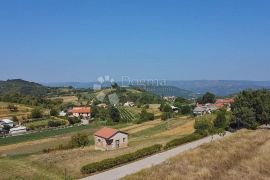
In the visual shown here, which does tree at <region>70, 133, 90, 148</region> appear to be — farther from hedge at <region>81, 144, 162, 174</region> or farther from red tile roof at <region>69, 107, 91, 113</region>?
red tile roof at <region>69, 107, 91, 113</region>

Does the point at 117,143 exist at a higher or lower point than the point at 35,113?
higher

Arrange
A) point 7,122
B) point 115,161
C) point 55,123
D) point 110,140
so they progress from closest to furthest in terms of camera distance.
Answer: point 115,161 < point 110,140 < point 7,122 < point 55,123

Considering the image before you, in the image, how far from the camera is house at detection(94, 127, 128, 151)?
205 ft

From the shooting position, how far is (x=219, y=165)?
32438 mm

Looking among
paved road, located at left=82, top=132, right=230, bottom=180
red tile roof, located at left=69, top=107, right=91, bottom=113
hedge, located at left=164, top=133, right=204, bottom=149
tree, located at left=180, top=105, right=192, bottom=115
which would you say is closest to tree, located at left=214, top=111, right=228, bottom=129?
hedge, located at left=164, top=133, right=204, bottom=149

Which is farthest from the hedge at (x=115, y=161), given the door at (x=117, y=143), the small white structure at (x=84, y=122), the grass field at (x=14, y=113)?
the grass field at (x=14, y=113)

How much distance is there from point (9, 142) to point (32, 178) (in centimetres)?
6625

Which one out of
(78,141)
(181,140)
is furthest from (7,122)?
(181,140)

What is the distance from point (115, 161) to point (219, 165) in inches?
390

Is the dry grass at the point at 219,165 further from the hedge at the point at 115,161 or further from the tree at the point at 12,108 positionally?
the tree at the point at 12,108

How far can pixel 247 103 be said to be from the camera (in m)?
74.4

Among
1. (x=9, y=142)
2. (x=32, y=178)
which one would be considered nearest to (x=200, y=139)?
(x=32, y=178)

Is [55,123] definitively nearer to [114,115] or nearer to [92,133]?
[114,115]

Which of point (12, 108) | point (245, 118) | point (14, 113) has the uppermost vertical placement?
point (245, 118)
